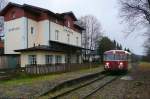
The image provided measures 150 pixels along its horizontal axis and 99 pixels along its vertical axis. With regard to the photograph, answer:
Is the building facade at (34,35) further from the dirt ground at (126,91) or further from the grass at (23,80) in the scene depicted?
the dirt ground at (126,91)

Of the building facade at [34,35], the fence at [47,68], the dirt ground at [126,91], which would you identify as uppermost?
the building facade at [34,35]

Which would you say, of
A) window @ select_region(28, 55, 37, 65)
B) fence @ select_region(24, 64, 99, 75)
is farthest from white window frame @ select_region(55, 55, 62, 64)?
window @ select_region(28, 55, 37, 65)

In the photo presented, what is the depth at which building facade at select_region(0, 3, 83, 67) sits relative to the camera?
37.2m

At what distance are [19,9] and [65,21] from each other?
31.9 ft

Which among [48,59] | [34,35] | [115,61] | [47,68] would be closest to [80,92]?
[47,68]

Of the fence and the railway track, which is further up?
the fence

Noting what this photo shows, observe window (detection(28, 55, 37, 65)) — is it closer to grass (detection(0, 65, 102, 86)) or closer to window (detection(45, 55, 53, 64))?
window (detection(45, 55, 53, 64))

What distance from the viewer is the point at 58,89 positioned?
17172 millimetres

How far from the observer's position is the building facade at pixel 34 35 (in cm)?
3725

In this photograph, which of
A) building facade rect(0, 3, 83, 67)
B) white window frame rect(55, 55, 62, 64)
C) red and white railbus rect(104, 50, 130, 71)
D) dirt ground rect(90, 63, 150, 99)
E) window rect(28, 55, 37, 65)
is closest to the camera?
dirt ground rect(90, 63, 150, 99)

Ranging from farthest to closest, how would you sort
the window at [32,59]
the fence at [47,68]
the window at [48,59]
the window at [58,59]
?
the window at [58,59] < the window at [48,59] < the window at [32,59] < the fence at [47,68]

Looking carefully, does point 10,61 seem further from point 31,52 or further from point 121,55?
point 121,55

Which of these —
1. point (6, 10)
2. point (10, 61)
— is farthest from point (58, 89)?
point (6, 10)

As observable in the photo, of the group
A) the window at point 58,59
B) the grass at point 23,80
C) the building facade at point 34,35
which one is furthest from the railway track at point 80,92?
the window at point 58,59
